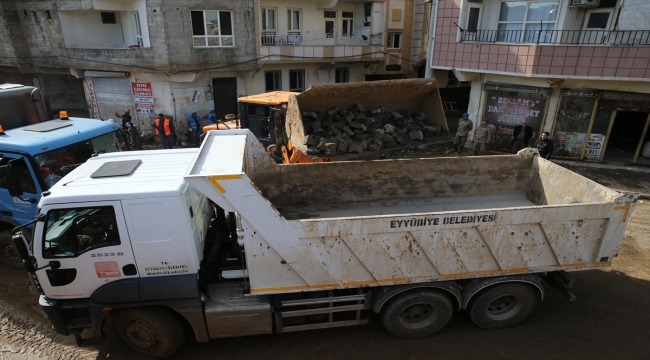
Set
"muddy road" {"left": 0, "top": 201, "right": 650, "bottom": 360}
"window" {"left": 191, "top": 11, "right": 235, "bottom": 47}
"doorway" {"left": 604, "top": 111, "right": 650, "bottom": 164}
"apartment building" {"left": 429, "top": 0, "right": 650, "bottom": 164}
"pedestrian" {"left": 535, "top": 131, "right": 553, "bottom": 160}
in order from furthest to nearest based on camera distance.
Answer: "window" {"left": 191, "top": 11, "right": 235, "bottom": 47}, "doorway" {"left": 604, "top": 111, "right": 650, "bottom": 164}, "apartment building" {"left": 429, "top": 0, "right": 650, "bottom": 164}, "pedestrian" {"left": 535, "top": 131, "right": 553, "bottom": 160}, "muddy road" {"left": 0, "top": 201, "right": 650, "bottom": 360}

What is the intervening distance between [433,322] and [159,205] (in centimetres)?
354

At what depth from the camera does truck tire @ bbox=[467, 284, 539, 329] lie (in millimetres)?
4703

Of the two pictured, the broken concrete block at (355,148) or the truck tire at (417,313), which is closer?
the truck tire at (417,313)

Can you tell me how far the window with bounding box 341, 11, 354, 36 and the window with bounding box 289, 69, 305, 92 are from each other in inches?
136

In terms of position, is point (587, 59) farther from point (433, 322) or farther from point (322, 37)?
point (322, 37)

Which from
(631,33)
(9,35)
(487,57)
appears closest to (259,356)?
(487,57)

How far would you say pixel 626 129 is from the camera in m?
13.2

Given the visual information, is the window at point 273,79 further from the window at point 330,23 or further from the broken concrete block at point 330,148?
the broken concrete block at point 330,148

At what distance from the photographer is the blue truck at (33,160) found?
5.47 meters

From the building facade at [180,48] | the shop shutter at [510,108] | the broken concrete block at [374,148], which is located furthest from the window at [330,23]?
the broken concrete block at [374,148]

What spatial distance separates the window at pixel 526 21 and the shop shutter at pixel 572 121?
194cm

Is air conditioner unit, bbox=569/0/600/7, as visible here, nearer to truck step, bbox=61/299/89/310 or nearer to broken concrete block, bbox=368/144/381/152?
broken concrete block, bbox=368/144/381/152

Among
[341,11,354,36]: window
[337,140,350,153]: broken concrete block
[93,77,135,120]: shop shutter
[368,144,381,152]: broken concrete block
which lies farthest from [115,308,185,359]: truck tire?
[341,11,354,36]: window

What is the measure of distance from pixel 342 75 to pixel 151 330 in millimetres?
17402
